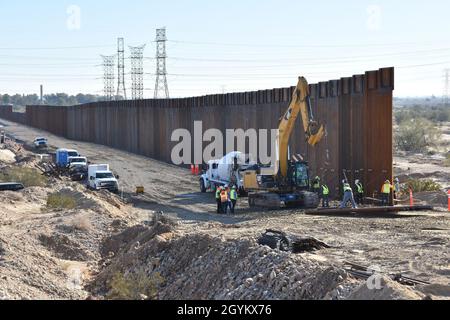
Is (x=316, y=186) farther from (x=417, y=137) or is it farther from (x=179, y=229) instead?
(x=417, y=137)

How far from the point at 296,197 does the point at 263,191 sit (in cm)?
171

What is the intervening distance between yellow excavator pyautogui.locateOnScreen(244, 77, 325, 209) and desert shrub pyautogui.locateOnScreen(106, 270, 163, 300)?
1519 cm

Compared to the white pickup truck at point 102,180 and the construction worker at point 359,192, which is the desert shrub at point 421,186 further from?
the white pickup truck at point 102,180

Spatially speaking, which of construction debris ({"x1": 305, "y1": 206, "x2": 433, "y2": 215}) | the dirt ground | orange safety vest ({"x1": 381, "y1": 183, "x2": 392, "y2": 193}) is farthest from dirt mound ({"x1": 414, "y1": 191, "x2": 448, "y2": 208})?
construction debris ({"x1": 305, "y1": 206, "x2": 433, "y2": 215})

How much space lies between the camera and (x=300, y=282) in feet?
48.2

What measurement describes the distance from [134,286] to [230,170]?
21.3m

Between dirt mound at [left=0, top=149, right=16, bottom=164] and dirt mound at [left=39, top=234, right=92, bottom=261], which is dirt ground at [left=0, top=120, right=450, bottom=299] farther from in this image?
dirt mound at [left=0, top=149, right=16, bottom=164]

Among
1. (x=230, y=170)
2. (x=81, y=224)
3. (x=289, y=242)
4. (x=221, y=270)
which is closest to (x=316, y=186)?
(x=230, y=170)

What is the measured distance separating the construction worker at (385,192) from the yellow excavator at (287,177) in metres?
2.85

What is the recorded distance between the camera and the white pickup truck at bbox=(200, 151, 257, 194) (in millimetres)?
37219

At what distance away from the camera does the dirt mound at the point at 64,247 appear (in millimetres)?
22672

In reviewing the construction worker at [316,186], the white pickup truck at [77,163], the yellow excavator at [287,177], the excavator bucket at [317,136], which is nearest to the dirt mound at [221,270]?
the excavator bucket at [317,136]

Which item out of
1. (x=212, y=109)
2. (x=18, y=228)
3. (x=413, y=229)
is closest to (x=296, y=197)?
(x=413, y=229)
